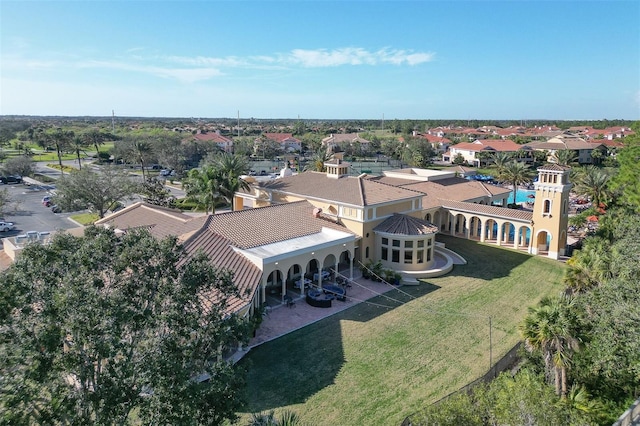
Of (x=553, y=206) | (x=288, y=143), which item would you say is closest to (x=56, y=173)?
(x=288, y=143)

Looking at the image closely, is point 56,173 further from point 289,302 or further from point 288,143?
point 289,302

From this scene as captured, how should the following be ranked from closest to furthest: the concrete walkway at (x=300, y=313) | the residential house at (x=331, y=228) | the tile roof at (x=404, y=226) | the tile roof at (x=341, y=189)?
the concrete walkway at (x=300, y=313), the residential house at (x=331, y=228), the tile roof at (x=404, y=226), the tile roof at (x=341, y=189)

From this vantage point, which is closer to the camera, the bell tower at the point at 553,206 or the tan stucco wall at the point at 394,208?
the tan stucco wall at the point at 394,208

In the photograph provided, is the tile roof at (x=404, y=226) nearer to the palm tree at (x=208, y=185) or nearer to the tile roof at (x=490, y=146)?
the palm tree at (x=208, y=185)

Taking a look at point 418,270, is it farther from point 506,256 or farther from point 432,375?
point 432,375

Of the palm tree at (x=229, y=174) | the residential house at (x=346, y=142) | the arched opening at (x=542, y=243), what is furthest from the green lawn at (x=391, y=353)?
the residential house at (x=346, y=142)

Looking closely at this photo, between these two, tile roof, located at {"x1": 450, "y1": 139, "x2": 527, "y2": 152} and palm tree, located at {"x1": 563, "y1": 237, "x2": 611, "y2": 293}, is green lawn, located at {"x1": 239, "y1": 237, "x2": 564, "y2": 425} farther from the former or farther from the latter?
tile roof, located at {"x1": 450, "y1": 139, "x2": 527, "y2": 152}

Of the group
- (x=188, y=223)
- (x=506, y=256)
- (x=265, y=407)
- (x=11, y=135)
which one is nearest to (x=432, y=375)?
(x=265, y=407)
